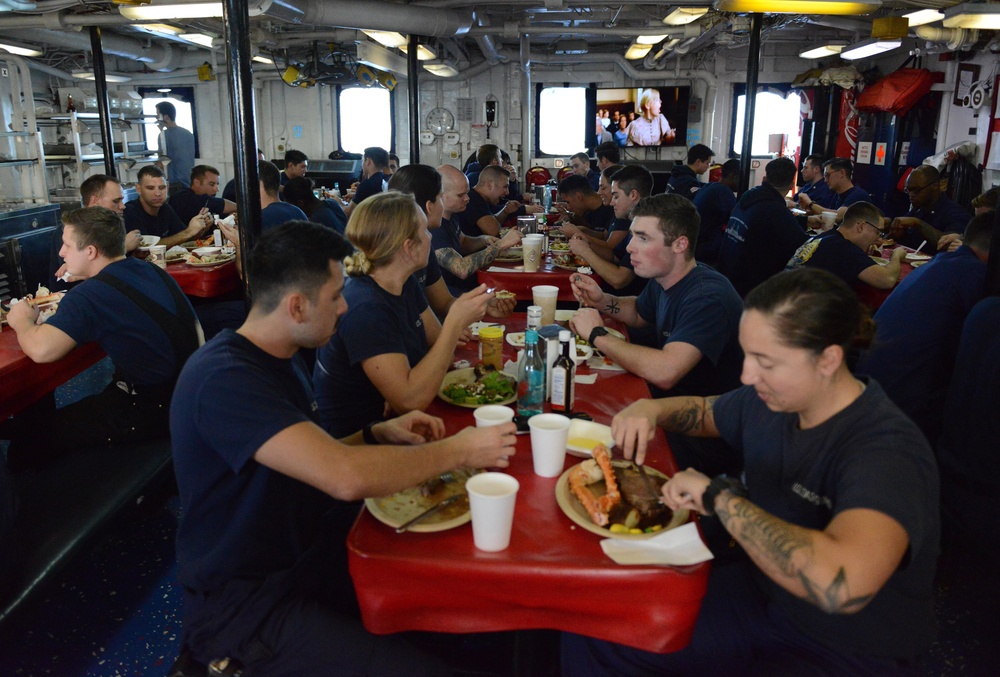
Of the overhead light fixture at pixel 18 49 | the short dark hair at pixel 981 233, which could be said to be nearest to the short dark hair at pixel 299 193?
the short dark hair at pixel 981 233

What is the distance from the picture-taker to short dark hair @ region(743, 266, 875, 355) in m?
1.68

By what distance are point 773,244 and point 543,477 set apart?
14.9 feet

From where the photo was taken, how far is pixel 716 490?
168 centimetres

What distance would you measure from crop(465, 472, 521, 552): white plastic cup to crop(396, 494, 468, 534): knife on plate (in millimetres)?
144

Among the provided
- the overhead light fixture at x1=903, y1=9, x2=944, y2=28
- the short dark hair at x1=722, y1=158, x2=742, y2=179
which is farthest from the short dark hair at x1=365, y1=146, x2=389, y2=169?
the overhead light fixture at x1=903, y1=9, x2=944, y2=28

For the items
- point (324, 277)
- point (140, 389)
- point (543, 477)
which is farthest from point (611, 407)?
point (140, 389)

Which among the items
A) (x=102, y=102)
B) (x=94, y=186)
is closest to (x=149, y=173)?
(x=94, y=186)

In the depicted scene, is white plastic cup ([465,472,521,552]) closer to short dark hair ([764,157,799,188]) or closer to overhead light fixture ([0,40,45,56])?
short dark hair ([764,157,799,188])

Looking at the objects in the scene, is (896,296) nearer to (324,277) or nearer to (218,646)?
(324,277)

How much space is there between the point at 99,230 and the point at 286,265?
1.89 m

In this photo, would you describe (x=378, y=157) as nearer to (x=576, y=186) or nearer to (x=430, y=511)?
(x=576, y=186)

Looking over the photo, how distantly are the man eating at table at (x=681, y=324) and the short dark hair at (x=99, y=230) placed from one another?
7.16 ft

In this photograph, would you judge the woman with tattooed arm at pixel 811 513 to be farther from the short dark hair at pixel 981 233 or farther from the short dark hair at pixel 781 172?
the short dark hair at pixel 781 172

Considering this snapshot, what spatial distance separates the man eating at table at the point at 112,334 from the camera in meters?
3.08
